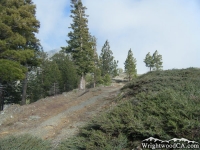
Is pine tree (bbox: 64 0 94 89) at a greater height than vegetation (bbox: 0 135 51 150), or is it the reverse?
pine tree (bbox: 64 0 94 89)

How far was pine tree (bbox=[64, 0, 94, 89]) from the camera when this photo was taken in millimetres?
19539

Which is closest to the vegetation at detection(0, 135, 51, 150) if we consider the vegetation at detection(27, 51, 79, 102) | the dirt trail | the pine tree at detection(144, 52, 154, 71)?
the dirt trail

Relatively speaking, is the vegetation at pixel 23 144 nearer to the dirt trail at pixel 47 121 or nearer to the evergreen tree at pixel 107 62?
the dirt trail at pixel 47 121

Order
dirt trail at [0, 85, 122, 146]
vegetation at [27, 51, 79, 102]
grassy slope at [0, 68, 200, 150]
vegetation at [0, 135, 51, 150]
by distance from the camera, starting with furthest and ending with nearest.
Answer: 1. vegetation at [27, 51, 79, 102]
2. dirt trail at [0, 85, 122, 146]
3. vegetation at [0, 135, 51, 150]
4. grassy slope at [0, 68, 200, 150]

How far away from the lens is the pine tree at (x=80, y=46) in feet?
64.1

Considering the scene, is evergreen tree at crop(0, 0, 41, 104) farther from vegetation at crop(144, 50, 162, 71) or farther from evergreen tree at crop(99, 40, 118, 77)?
vegetation at crop(144, 50, 162, 71)

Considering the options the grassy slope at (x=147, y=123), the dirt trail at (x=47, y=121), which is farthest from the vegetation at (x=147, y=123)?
the dirt trail at (x=47, y=121)

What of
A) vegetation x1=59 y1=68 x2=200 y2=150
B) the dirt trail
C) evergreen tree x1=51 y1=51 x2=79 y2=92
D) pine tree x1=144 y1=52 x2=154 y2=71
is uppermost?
pine tree x1=144 y1=52 x2=154 y2=71

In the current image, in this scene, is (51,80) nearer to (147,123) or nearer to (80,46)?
(80,46)

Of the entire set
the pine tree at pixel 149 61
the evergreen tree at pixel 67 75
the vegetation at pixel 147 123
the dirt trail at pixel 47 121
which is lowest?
the dirt trail at pixel 47 121

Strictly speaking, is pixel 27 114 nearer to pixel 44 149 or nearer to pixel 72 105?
pixel 72 105

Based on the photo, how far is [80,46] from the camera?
19.8 m

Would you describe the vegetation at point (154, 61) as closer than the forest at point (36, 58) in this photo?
No

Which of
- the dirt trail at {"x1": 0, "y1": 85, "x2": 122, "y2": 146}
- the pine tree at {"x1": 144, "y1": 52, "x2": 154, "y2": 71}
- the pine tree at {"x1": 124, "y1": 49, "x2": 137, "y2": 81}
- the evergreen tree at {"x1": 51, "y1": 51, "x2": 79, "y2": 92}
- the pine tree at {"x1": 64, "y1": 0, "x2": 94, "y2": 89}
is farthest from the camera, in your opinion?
the pine tree at {"x1": 144, "y1": 52, "x2": 154, "y2": 71}
